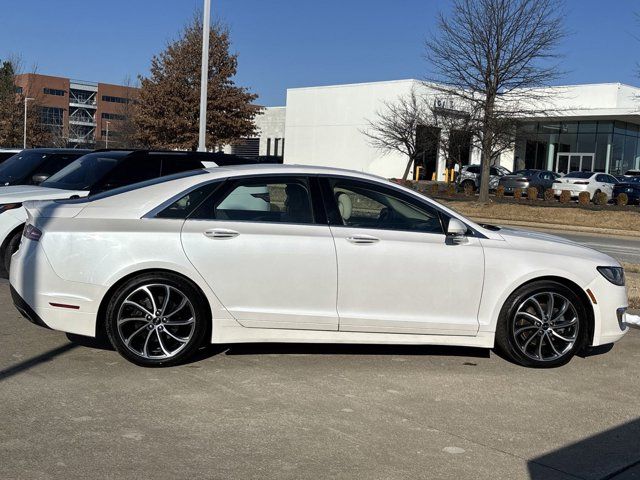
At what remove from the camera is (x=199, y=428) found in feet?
14.2

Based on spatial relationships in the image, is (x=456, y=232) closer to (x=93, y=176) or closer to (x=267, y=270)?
(x=267, y=270)

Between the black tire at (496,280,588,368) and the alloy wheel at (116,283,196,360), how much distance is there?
2492 millimetres

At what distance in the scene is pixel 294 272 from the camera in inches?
218

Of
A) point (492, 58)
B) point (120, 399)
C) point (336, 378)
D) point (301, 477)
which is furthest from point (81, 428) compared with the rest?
point (492, 58)

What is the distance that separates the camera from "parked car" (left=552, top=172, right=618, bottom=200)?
113 ft

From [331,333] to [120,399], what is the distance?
5.45 feet

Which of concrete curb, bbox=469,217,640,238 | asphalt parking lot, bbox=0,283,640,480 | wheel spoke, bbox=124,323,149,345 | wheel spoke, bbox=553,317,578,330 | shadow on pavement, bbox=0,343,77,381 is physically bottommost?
shadow on pavement, bbox=0,343,77,381

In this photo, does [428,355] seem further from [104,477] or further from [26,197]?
[26,197]

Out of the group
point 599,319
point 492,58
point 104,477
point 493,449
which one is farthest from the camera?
point 492,58

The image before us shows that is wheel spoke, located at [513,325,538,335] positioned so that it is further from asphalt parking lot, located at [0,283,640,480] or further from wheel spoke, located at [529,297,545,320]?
asphalt parking lot, located at [0,283,640,480]

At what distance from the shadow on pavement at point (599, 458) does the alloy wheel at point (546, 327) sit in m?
1.36

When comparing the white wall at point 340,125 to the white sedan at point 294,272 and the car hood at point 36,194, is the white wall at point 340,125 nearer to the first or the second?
the car hood at point 36,194

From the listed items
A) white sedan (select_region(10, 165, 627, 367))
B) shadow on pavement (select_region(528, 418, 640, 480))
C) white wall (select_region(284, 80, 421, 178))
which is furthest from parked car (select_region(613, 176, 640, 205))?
shadow on pavement (select_region(528, 418, 640, 480))

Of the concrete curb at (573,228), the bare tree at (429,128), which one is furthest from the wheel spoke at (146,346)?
the bare tree at (429,128)
